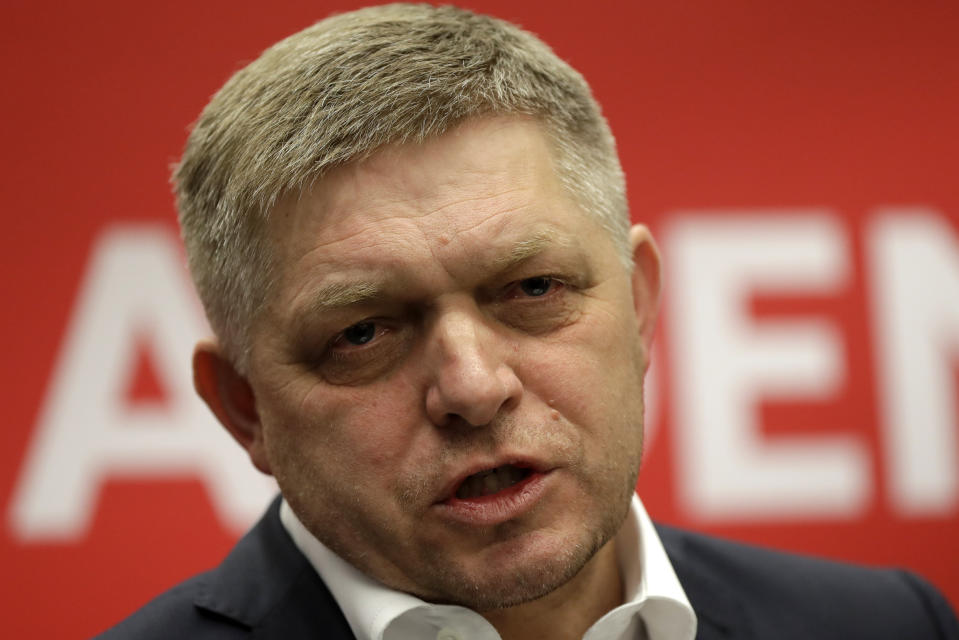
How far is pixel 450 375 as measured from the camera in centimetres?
158

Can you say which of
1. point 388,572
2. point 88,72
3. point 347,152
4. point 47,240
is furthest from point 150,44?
point 388,572

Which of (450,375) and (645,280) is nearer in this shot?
(450,375)

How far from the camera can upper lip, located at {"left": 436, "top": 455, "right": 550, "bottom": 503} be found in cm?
159

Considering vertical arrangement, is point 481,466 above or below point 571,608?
above

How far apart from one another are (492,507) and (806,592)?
34.6 inches

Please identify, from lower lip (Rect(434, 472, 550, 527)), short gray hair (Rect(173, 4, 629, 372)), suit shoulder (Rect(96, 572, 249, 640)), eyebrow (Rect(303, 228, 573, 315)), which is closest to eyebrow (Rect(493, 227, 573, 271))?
eyebrow (Rect(303, 228, 573, 315))

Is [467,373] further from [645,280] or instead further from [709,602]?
[709,602]

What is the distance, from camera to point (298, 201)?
5.58 ft

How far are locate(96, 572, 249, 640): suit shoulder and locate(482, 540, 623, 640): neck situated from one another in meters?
0.44

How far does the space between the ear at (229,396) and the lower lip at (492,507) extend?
1.43 ft

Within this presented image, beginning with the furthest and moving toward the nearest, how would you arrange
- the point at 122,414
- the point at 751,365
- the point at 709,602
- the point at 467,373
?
the point at 751,365, the point at 122,414, the point at 709,602, the point at 467,373

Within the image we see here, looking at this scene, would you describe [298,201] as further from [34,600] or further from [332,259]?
[34,600]

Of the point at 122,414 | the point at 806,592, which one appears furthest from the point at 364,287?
the point at 122,414

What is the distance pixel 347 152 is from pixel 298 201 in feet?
0.37
